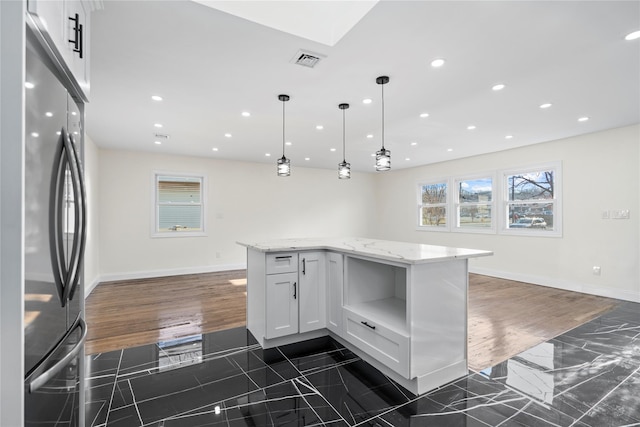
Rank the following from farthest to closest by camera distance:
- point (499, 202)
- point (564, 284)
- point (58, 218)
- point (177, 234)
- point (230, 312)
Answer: point (177, 234)
point (499, 202)
point (564, 284)
point (230, 312)
point (58, 218)

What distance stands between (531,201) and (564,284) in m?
1.46

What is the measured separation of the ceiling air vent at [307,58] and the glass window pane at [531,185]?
15.9 ft

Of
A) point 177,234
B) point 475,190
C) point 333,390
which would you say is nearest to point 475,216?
point 475,190

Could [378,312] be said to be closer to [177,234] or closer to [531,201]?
[531,201]

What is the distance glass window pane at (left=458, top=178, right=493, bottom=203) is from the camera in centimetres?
627

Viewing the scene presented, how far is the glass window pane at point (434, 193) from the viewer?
23.7 ft

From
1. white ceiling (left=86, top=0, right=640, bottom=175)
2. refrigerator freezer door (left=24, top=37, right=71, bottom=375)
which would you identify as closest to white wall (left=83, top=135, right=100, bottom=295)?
white ceiling (left=86, top=0, right=640, bottom=175)

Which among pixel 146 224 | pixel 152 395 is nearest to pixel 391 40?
pixel 152 395

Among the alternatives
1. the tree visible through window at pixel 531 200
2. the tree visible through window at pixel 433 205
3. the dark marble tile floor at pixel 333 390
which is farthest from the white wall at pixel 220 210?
the tree visible through window at pixel 531 200

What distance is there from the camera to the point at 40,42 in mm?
1055

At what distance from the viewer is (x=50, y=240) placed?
111 cm

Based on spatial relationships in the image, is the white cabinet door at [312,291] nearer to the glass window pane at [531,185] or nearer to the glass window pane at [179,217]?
the glass window pane at [179,217]

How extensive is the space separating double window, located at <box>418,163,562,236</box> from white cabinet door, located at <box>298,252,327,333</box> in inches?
175

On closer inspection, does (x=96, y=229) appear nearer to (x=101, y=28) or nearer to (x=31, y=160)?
(x=101, y=28)
